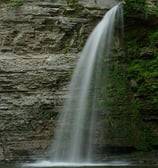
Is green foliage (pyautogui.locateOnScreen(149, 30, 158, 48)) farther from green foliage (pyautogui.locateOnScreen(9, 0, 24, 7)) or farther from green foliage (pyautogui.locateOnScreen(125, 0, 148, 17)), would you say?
green foliage (pyautogui.locateOnScreen(9, 0, 24, 7))

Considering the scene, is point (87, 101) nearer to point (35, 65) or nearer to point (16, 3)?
point (35, 65)

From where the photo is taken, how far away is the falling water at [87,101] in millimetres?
8922

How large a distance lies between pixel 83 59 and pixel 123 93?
1.07 m

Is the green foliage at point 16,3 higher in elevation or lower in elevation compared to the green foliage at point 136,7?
higher

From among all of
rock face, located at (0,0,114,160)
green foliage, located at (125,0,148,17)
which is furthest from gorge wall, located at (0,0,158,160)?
green foliage, located at (125,0,148,17)

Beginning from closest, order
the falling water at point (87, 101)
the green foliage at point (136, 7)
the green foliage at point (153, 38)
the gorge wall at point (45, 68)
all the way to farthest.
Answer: the falling water at point (87, 101)
the gorge wall at point (45, 68)
the green foliage at point (153, 38)
the green foliage at point (136, 7)

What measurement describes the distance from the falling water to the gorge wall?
0.21 meters

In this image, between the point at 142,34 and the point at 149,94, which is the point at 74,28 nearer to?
the point at 142,34

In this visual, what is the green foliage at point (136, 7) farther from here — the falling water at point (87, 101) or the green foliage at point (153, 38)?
the green foliage at point (153, 38)

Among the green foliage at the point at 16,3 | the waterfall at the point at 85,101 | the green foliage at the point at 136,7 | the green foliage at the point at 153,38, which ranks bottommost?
the waterfall at the point at 85,101

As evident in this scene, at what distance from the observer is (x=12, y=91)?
31.0 feet

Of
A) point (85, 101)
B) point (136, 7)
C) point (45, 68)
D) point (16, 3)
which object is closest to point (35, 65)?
point (45, 68)

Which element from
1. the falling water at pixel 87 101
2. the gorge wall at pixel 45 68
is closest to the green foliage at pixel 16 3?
the gorge wall at pixel 45 68

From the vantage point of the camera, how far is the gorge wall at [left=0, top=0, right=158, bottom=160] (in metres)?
9.20
